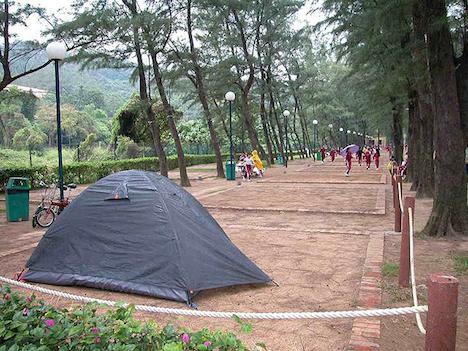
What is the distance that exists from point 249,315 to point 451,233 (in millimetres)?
5922

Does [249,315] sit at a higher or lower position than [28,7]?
lower

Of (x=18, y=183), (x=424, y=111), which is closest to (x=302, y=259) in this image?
(x=424, y=111)

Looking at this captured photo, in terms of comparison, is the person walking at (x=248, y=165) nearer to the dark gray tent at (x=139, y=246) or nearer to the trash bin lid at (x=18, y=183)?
the trash bin lid at (x=18, y=183)

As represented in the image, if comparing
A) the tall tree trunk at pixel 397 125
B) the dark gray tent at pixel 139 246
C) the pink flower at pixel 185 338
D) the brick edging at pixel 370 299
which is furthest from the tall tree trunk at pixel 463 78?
the tall tree trunk at pixel 397 125

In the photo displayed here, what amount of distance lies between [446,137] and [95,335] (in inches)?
284

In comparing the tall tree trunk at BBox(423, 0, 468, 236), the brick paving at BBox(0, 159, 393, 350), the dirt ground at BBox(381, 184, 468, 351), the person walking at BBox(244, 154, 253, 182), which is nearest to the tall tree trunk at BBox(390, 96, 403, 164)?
the person walking at BBox(244, 154, 253, 182)

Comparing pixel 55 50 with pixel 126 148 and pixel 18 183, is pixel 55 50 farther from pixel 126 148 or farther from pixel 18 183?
pixel 126 148

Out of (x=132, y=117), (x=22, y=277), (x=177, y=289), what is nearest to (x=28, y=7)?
(x=22, y=277)

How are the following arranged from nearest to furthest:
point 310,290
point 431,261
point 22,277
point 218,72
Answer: point 310,290, point 22,277, point 431,261, point 218,72

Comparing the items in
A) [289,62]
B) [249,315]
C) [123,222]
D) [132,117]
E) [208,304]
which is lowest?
[208,304]

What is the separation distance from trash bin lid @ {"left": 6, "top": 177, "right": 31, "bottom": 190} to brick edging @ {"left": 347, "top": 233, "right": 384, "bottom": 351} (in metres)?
8.43

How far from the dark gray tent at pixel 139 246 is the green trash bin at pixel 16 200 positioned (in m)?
5.77

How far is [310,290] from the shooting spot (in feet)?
17.1

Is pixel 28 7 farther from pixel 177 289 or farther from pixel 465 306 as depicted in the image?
pixel 465 306
